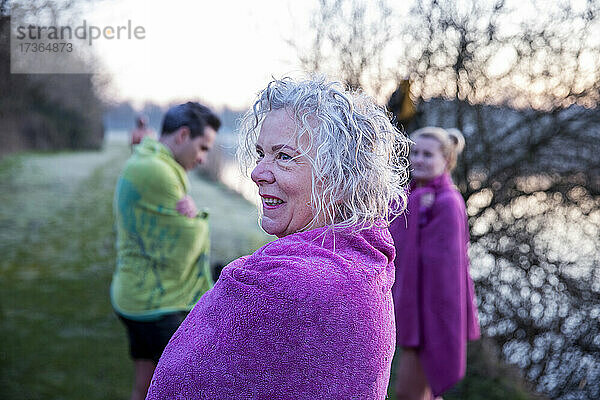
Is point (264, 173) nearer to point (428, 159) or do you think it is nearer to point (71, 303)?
point (428, 159)

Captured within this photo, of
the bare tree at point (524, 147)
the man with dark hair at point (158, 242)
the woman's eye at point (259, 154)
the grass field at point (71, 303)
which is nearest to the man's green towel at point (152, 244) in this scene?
the man with dark hair at point (158, 242)

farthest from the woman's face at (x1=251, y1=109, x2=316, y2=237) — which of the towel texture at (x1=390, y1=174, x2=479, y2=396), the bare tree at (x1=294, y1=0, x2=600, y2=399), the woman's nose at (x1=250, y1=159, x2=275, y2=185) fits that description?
the bare tree at (x1=294, y1=0, x2=600, y2=399)

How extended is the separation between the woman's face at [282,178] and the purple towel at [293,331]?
83mm

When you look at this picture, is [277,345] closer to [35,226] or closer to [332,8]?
[332,8]

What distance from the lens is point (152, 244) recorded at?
323cm

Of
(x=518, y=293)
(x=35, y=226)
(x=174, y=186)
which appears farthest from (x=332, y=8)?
(x=35, y=226)

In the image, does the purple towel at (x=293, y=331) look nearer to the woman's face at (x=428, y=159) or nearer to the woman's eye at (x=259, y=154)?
the woman's eye at (x=259, y=154)

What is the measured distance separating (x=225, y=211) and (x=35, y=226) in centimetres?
439

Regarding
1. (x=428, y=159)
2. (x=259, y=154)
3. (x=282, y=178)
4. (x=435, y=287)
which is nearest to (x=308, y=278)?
(x=282, y=178)

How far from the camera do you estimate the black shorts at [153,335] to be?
3150 mm

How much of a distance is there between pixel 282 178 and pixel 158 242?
197cm

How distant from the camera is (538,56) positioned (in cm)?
424

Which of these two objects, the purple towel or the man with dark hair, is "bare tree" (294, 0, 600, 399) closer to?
the man with dark hair

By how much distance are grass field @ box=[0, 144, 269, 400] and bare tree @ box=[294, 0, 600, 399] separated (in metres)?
3.19
